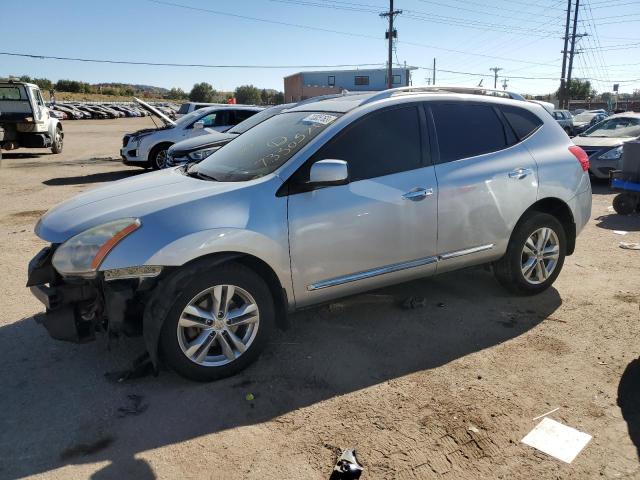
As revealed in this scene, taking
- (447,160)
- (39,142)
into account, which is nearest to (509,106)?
(447,160)

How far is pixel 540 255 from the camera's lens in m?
4.75

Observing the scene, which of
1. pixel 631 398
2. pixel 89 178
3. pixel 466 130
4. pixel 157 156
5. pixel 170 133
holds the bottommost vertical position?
pixel 631 398

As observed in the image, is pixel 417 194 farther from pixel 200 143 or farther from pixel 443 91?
pixel 200 143

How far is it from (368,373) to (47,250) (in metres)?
2.35

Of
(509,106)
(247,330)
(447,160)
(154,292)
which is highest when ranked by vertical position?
(509,106)

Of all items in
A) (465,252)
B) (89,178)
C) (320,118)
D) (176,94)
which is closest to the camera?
(320,118)

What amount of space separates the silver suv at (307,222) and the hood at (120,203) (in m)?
0.02

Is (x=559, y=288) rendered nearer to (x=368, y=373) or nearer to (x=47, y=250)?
(x=368, y=373)

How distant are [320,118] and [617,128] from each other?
38.8 feet

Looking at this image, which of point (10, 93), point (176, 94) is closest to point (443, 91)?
point (10, 93)

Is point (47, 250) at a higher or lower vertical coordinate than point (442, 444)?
higher

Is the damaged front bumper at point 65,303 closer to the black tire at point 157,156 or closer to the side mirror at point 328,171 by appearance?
the side mirror at point 328,171

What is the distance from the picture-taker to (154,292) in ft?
10.5

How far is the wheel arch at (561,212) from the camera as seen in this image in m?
4.68
